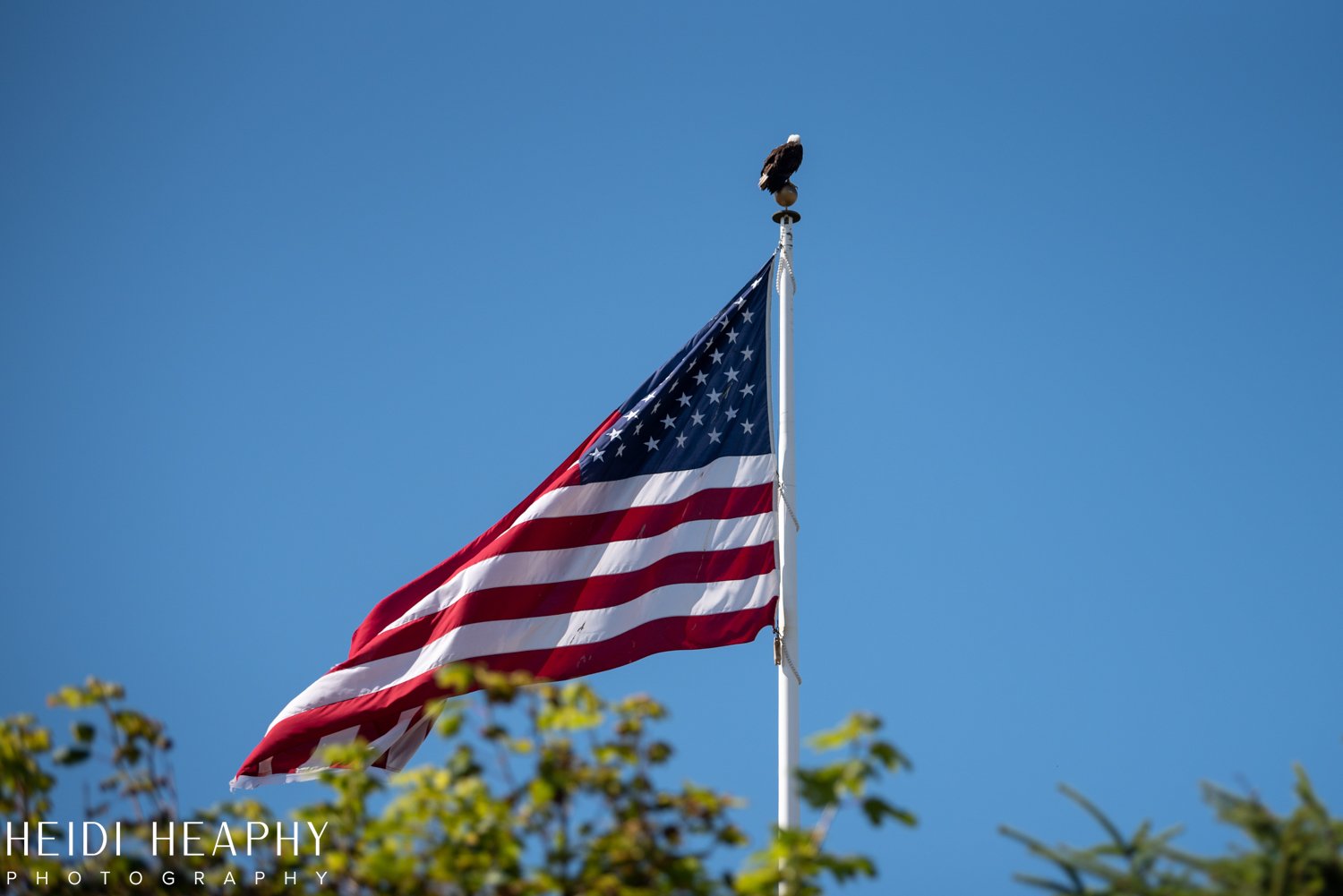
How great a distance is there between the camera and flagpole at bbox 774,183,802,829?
38.5 ft

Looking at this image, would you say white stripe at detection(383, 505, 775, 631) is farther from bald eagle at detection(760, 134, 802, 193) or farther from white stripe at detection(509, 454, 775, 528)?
bald eagle at detection(760, 134, 802, 193)

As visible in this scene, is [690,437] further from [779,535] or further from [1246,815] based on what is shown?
[1246,815]

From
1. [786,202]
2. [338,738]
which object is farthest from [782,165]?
[338,738]

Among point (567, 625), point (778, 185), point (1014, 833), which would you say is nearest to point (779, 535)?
point (567, 625)

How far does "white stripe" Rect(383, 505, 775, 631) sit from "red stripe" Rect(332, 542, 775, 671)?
54 mm

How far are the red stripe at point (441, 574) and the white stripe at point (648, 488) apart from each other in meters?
0.11

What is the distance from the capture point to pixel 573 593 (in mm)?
12680

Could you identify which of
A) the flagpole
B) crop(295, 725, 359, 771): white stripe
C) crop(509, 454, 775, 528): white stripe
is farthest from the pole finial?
crop(295, 725, 359, 771): white stripe

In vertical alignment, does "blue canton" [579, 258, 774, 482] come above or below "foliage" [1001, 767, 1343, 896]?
above

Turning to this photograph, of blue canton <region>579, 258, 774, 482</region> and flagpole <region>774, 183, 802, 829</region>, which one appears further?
blue canton <region>579, 258, 774, 482</region>

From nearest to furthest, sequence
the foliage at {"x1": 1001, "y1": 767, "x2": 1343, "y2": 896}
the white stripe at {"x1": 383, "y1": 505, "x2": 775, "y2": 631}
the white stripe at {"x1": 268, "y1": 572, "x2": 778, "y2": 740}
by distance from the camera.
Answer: the foliage at {"x1": 1001, "y1": 767, "x2": 1343, "y2": 896}
the white stripe at {"x1": 268, "y1": 572, "x2": 778, "y2": 740}
the white stripe at {"x1": 383, "y1": 505, "x2": 775, "y2": 631}

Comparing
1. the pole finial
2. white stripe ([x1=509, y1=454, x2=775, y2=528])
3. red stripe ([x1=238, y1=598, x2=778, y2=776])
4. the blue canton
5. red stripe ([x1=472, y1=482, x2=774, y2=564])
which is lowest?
red stripe ([x1=238, y1=598, x2=778, y2=776])

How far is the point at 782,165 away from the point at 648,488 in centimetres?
334

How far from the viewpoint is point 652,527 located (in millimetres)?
12797
